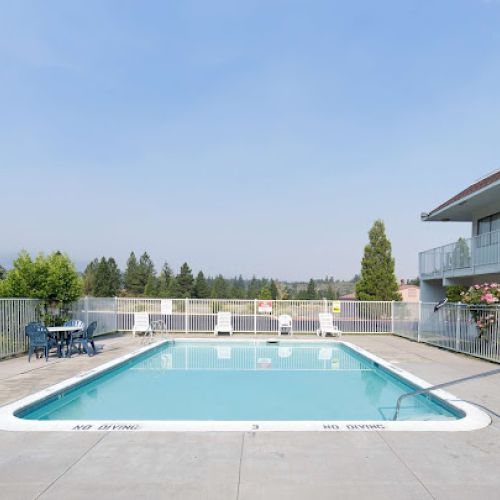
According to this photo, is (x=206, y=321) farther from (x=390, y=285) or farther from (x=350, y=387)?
(x=390, y=285)

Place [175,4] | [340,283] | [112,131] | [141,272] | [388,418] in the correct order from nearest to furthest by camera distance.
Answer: [388,418] → [175,4] → [112,131] → [141,272] → [340,283]

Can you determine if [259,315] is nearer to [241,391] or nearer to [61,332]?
[61,332]

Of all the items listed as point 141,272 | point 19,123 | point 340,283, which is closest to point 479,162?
point 19,123

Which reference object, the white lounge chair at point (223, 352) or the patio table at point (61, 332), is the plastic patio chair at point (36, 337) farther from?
the white lounge chair at point (223, 352)

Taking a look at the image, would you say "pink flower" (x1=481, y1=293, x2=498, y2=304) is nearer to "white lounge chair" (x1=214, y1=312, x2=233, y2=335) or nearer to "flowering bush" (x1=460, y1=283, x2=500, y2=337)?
"flowering bush" (x1=460, y1=283, x2=500, y2=337)

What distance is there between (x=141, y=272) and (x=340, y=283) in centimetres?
5229

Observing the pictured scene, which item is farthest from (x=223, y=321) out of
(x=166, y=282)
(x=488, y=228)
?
(x=166, y=282)

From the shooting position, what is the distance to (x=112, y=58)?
570 inches

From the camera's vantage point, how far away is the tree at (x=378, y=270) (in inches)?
1236

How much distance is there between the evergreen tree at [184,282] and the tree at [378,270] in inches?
995

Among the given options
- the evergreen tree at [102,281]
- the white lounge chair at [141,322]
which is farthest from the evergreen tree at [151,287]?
the white lounge chair at [141,322]

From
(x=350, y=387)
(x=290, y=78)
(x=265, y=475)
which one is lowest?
(x=350, y=387)

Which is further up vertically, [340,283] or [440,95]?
[440,95]

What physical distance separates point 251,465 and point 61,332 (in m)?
9.13
